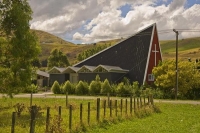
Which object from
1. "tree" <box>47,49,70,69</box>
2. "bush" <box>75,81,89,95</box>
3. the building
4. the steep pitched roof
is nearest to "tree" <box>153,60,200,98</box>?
the building

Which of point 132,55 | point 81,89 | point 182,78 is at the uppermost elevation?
point 132,55

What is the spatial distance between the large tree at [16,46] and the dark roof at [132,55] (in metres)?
32.8

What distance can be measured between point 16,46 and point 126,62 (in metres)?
36.6

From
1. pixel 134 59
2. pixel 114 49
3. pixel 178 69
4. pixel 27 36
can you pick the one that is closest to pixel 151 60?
pixel 134 59

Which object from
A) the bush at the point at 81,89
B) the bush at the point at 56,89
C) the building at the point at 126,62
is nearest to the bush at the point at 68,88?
the bush at the point at 56,89

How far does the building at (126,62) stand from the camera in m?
49.8

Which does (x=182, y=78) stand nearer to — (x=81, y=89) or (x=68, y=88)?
(x=81, y=89)

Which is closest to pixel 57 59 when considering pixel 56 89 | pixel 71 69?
pixel 71 69

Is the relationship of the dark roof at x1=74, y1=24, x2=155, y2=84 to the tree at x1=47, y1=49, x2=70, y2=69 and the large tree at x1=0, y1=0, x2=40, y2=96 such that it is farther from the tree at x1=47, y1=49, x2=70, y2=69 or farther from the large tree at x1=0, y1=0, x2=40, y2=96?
the tree at x1=47, y1=49, x2=70, y2=69

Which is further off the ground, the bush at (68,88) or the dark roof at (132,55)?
the dark roof at (132,55)

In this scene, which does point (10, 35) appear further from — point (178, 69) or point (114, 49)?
point (114, 49)

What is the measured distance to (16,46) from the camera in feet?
58.5

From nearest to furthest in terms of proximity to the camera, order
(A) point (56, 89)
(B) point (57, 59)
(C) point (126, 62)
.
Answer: (A) point (56, 89), (C) point (126, 62), (B) point (57, 59)

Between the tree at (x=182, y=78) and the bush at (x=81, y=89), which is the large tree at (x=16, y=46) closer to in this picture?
the tree at (x=182, y=78)
